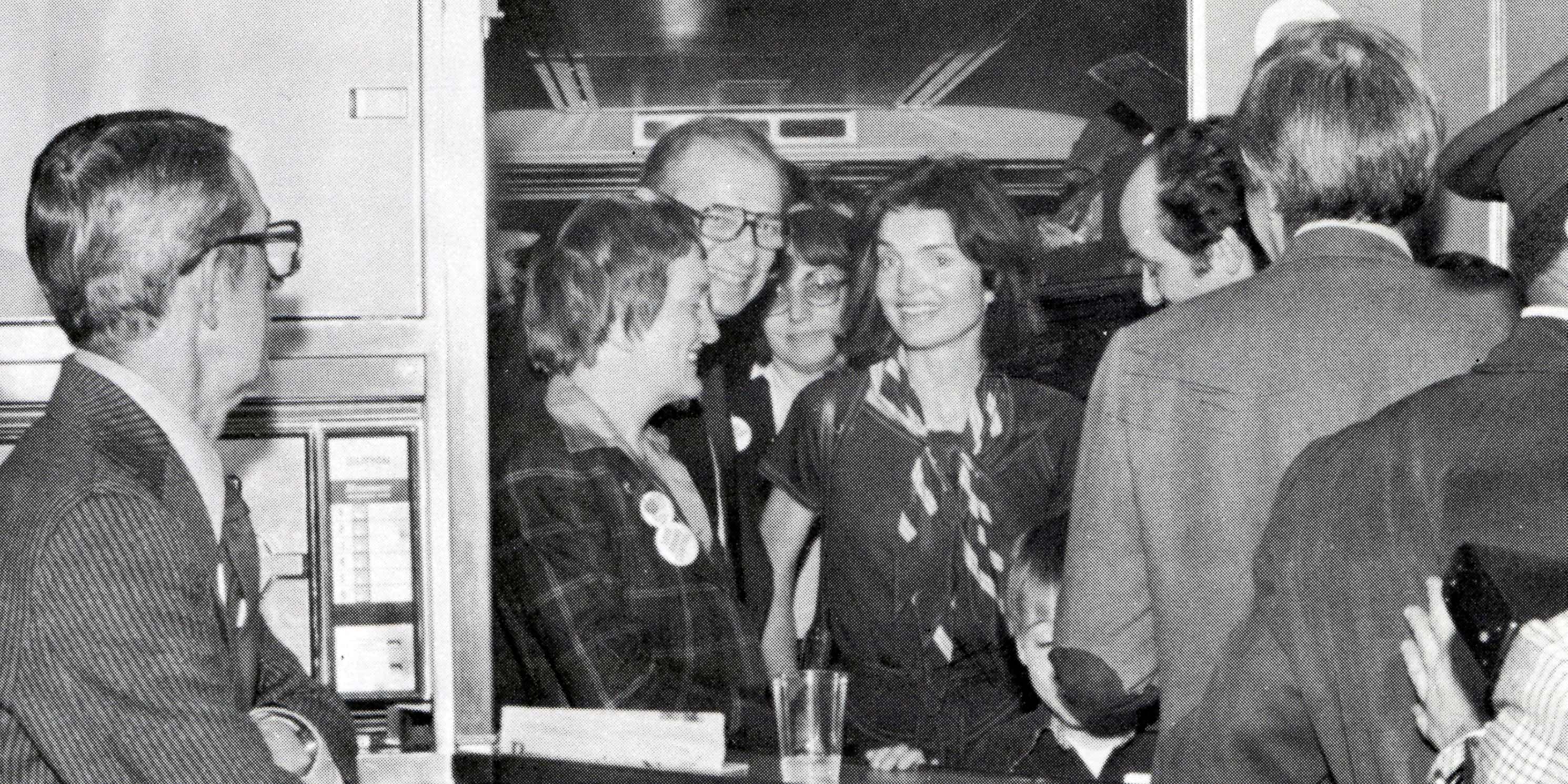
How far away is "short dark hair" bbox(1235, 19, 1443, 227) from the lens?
175 cm

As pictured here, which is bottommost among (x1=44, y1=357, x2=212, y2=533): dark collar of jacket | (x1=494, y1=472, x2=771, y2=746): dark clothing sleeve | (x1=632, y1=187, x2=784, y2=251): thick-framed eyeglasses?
(x1=494, y1=472, x2=771, y2=746): dark clothing sleeve

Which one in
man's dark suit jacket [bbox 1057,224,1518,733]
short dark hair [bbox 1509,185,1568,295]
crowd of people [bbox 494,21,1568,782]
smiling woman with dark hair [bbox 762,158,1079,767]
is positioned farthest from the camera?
smiling woman with dark hair [bbox 762,158,1079,767]

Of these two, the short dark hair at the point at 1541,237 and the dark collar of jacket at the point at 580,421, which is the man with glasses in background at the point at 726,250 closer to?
the dark collar of jacket at the point at 580,421

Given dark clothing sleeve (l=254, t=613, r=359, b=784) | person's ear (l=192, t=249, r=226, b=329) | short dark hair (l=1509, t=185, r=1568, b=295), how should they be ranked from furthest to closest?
1. dark clothing sleeve (l=254, t=613, r=359, b=784)
2. person's ear (l=192, t=249, r=226, b=329)
3. short dark hair (l=1509, t=185, r=1568, b=295)

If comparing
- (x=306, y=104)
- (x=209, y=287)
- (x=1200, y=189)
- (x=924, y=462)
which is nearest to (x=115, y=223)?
(x=209, y=287)

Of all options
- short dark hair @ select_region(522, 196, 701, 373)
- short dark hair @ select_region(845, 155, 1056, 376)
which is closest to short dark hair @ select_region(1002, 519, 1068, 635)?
short dark hair @ select_region(845, 155, 1056, 376)

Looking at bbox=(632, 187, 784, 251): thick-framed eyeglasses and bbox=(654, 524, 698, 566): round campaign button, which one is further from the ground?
bbox=(632, 187, 784, 251): thick-framed eyeglasses

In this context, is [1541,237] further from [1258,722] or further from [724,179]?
[724,179]

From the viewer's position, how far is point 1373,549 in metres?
1.30

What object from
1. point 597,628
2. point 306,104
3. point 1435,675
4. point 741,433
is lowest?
point 597,628

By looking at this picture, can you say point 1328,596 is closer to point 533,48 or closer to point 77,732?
point 77,732

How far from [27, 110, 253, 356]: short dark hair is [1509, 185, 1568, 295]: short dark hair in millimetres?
961

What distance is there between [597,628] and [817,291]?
556mm

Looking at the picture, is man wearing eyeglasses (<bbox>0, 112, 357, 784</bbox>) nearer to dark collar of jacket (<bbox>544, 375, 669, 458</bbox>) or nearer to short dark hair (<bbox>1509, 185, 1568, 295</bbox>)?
dark collar of jacket (<bbox>544, 375, 669, 458</bbox>)
